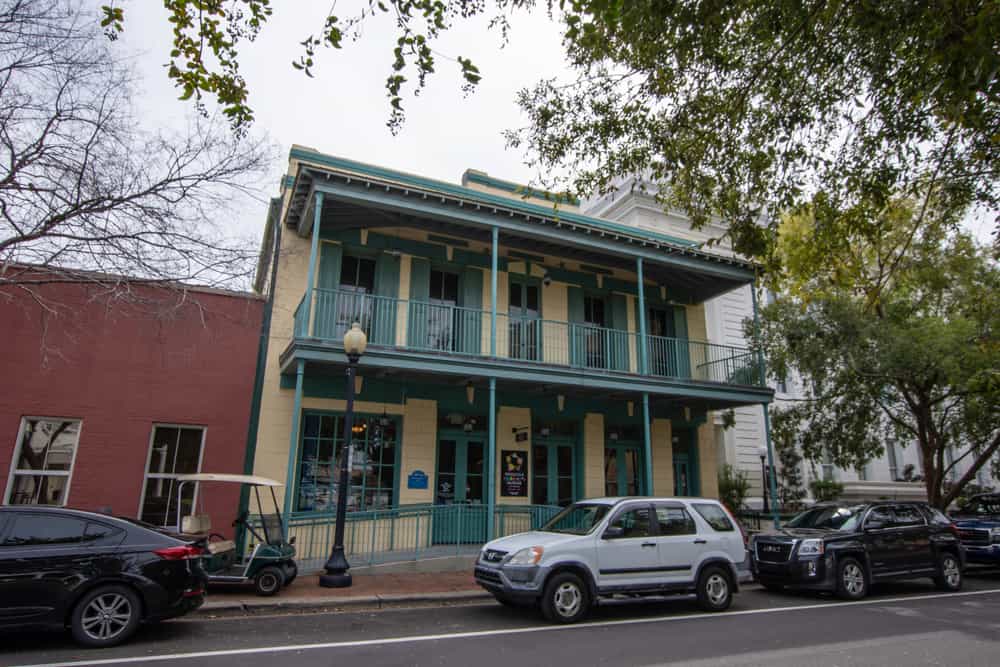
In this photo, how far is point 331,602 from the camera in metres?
8.75

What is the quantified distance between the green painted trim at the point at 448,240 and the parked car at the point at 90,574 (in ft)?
29.8

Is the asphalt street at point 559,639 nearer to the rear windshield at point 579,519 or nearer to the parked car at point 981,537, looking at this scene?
the rear windshield at point 579,519

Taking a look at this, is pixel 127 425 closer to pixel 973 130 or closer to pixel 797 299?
pixel 973 130

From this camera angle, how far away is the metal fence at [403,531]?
1154 centimetres

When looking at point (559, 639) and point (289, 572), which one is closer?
point (559, 639)

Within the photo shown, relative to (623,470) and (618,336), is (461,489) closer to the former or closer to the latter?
(623,470)

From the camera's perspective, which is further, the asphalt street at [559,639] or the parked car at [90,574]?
the parked car at [90,574]

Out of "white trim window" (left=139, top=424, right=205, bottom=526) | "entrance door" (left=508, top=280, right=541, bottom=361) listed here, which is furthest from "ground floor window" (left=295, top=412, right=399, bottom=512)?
"entrance door" (left=508, top=280, right=541, bottom=361)

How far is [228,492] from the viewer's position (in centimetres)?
1198

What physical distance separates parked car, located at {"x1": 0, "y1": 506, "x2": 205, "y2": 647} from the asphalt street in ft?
0.96

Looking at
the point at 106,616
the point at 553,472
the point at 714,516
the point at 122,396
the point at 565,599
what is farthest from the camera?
the point at 553,472

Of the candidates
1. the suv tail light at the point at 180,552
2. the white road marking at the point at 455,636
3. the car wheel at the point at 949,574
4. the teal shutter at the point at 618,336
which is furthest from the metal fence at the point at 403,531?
the car wheel at the point at 949,574

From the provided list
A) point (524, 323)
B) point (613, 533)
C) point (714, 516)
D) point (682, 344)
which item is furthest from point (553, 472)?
point (613, 533)

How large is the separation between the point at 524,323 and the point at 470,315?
1346 mm
